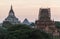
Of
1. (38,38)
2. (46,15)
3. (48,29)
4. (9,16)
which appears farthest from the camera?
(9,16)

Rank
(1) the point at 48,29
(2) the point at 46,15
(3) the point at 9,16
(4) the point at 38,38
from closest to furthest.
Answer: (4) the point at 38,38
(1) the point at 48,29
(2) the point at 46,15
(3) the point at 9,16

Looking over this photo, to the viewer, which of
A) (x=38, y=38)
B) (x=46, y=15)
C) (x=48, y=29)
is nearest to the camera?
(x=38, y=38)

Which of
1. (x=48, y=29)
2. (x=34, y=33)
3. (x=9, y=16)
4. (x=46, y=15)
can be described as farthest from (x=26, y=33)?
(x=9, y=16)

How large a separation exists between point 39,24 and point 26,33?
84.2 feet

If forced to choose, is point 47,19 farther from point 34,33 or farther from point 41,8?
point 34,33

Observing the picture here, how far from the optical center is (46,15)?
247 ft

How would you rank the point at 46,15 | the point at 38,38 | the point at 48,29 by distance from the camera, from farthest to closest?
the point at 46,15
the point at 48,29
the point at 38,38

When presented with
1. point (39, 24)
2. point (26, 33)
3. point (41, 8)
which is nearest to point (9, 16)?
point (41, 8)

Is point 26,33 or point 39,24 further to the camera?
point 39,24

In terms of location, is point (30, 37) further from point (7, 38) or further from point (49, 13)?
point (49, 13)

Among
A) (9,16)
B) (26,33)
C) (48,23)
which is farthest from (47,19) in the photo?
(9,16)

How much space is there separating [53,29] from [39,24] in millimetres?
2757

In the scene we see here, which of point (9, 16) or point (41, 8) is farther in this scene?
point (9, 16)

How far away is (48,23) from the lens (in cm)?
7025
